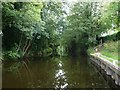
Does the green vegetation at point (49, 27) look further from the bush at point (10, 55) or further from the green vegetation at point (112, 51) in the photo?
the green vegetation at point (112, 51)

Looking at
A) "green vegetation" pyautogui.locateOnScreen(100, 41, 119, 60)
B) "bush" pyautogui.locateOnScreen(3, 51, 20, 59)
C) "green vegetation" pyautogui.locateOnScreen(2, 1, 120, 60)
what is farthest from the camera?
"bush" pyautogui.locateOnScreen(3, 51, 20, 59)

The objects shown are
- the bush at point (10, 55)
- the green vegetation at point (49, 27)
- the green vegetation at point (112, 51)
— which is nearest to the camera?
the green vegetation at point (112, 51)

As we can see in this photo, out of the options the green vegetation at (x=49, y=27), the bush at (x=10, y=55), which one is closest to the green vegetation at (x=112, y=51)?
the green vegetation at (x=49, y=27)

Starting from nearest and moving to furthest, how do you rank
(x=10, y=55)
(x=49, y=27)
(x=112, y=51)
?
(x=112, y=51), (x=10, y=55), (x=49, y=27)

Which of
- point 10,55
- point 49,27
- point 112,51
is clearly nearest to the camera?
point 112,51

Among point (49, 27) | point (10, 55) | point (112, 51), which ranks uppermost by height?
point (49, 27)

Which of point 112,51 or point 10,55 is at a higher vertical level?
point 112,51

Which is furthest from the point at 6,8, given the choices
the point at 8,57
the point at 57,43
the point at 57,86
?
the point at 57,43

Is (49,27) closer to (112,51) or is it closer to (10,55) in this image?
(10,55)

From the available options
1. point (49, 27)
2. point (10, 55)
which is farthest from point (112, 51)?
point (49, 27)

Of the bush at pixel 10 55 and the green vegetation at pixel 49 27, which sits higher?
the green vegetation at pixel 49 27

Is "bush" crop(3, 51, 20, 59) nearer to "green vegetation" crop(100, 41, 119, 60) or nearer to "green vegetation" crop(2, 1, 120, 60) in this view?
"green vegetation" crop(2, 1, 120, 60)

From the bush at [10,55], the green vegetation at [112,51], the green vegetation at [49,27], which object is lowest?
the bush at [10,55]

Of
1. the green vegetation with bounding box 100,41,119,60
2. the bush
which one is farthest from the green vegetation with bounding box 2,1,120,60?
the green vegetation with bounding box 100,41,119,60
